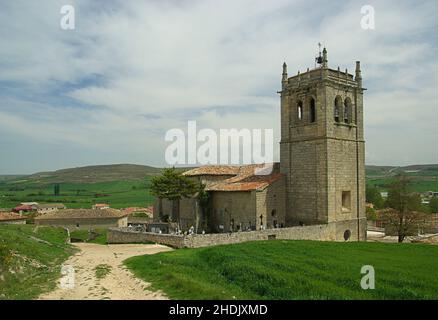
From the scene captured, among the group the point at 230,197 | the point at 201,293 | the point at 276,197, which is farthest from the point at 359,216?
the point at 201,293

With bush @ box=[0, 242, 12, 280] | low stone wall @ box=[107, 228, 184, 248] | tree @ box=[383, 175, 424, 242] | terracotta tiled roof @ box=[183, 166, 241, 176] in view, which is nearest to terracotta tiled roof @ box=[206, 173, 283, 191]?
terracotta tiled roof @ box=[183, 166, 241, 176]

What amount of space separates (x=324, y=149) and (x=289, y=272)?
55.1 ft

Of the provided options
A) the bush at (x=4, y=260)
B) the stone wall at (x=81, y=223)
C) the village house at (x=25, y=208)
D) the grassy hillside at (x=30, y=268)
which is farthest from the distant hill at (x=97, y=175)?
the bush at (x=4, y=260)

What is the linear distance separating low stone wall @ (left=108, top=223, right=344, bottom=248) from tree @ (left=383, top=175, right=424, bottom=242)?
1043 centimetres

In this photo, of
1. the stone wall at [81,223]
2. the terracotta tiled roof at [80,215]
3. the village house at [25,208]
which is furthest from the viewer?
the village house at [25,208]

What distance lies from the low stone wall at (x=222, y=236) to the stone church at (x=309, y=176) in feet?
3.80

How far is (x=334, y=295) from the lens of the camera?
11.8 meters

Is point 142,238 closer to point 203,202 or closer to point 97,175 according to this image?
point 203,202

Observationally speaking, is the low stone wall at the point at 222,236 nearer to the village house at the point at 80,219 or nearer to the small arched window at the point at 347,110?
the small arched window at the point at 347,110

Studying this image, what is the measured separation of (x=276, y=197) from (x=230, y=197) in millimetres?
3665

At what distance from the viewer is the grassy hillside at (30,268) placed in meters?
13.7

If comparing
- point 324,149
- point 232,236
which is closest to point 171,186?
point 232,236

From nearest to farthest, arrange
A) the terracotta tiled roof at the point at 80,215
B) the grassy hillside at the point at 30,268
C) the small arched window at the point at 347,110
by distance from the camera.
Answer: the grassy hillside at the point at 30,268
the small arched window at the point at 347,110
the terracotta tiled roof at the point at 80,215

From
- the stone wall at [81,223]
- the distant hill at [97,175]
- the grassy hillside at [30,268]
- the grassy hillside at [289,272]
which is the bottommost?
the stone wall at [81,223]
